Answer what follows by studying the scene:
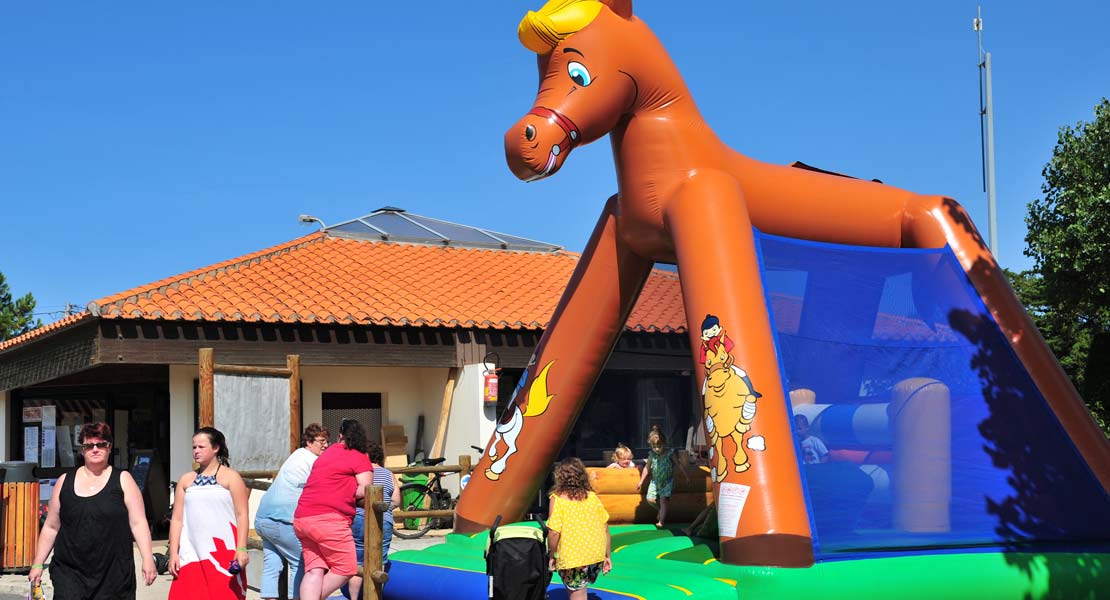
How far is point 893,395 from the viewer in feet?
25.2

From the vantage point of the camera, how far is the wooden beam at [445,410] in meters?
17.2

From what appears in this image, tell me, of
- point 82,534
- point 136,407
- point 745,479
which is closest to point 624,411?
point 745,479

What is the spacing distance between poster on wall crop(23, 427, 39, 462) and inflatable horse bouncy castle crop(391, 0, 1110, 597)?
1430 cm

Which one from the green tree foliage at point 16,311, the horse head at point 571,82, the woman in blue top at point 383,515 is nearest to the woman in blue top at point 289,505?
the woman in blue top at point 383,515

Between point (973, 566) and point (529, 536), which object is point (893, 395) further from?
point (529, 536)

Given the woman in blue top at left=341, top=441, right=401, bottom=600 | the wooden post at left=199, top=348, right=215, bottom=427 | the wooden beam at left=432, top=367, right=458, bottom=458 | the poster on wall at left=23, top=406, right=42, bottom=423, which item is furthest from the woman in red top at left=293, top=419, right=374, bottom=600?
the poster on wall at left=23, top=406, right=42, bottom=423

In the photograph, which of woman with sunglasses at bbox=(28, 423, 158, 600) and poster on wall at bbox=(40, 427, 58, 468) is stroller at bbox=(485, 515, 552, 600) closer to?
woman with sunglasses at bbox=(28, 423, 158, 600)

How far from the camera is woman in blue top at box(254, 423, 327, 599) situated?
8.34 meters

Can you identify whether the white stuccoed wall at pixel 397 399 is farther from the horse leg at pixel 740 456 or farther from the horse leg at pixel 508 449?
the horse leg at pixel 740 456

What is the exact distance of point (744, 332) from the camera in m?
7.30

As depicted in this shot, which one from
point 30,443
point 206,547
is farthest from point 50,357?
point 206,547

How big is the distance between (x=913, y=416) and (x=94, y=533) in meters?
5.09

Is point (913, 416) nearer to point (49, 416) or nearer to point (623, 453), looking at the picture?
point (623, 453)

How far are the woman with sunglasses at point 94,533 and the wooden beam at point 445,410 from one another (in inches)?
417
